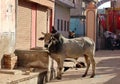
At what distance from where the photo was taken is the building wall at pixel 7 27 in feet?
37.6

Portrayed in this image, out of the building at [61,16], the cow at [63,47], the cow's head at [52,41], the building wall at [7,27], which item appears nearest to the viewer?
the building wall at [7,27]

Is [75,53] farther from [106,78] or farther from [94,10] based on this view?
[94,10]

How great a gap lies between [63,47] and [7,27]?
184 centimetres

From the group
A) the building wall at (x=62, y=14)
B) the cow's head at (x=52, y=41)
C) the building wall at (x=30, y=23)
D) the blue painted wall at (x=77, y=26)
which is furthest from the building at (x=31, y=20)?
the blue painted wall at (x=77, y=26)

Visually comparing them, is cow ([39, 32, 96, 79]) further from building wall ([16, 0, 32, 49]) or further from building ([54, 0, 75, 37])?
building ([54, 0, 75, 37])

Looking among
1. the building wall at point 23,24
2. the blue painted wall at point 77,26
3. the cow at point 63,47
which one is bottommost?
the cow at point 63,47

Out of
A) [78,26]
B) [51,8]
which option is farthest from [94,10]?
[51,8]

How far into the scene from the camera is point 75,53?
42.0ft

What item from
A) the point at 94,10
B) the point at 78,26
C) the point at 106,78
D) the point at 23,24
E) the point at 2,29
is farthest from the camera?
the point at 78,26

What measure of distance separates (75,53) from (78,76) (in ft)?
4.00

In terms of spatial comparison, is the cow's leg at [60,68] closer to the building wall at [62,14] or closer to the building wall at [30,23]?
the building wall at [30,23]

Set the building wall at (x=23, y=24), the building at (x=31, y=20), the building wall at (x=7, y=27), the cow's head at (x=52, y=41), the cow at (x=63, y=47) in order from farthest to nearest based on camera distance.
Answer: the building at (x=31, y=20) < the building wall at (x=23, y=24) < the cow at (x=63, y=47) < the cow's head at (x=52, y=41) < the building wall at (x=7, y=27)

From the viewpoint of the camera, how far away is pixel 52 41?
1186 cm

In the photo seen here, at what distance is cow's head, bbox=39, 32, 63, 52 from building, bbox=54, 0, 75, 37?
13793 millimetres
